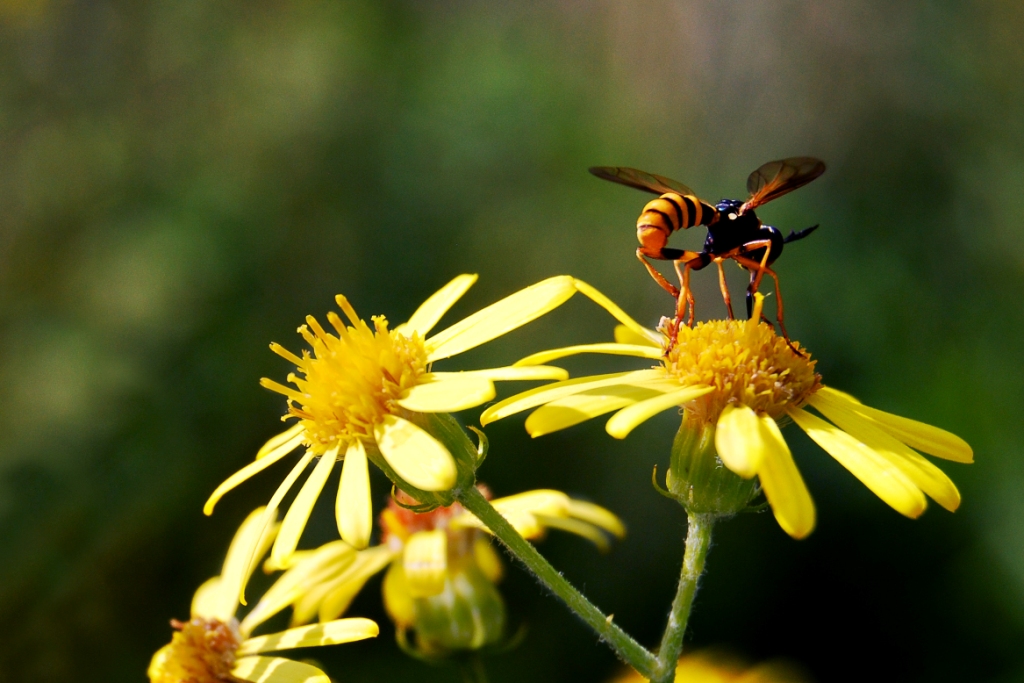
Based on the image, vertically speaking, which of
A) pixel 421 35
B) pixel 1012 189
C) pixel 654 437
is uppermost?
pixel 421 35

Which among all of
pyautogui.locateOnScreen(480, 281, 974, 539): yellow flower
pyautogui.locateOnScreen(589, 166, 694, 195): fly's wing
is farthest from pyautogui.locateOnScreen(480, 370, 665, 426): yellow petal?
pyautogui.locateOnScreen(589, 166, 694, 195): fly's wing

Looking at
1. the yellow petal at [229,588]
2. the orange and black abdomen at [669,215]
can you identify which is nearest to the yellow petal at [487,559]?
the yellow petal at [229,588]

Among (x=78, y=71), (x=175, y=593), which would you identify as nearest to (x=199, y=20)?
(x=78, y=71)

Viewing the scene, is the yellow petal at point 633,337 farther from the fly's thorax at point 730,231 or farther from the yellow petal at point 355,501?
the yellow petal at point 355,501

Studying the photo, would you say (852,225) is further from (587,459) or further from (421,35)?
(421,35)

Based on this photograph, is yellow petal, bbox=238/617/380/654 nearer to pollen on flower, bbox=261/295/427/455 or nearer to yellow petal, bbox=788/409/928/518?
pollen on flower, bbox=261/295/427/455

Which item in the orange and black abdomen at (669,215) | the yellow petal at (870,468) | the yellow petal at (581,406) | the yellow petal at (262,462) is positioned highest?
the orange and black abdomen at (669,215)

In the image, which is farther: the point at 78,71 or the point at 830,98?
the point at 830,98
